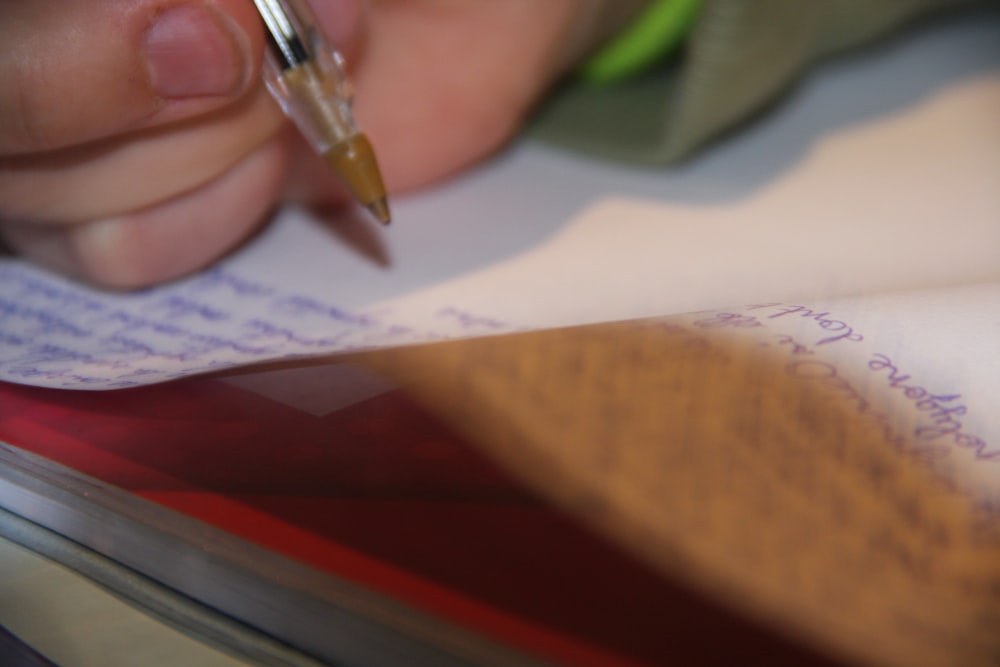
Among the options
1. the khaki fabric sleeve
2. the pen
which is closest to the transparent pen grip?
the pen

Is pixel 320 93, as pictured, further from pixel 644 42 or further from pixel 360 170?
pixel 644 42

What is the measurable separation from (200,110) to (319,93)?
3 cm

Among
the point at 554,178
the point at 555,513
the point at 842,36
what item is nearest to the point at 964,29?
the point at 842,36

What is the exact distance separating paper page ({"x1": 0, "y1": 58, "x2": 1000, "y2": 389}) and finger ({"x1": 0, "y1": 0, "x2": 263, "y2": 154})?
5cm

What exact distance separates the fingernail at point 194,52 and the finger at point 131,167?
0.02 m

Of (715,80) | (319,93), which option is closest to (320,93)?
(319,93)

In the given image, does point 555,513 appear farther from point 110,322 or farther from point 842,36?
point 842,36

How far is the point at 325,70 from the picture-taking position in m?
0.22

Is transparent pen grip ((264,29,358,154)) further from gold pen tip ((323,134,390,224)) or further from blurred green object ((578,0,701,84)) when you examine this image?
blurred green object ((578,0,701,84))

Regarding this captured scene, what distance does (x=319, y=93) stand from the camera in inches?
8.8

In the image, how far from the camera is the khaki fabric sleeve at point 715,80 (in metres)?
0.28

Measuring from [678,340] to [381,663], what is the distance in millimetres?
82

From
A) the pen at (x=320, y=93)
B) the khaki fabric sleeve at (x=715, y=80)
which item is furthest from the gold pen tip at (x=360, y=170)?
the khaki fabric sleeve at (x=715, y=80)

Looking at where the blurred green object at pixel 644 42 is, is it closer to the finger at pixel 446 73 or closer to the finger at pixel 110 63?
the finger at pixel 446 73
